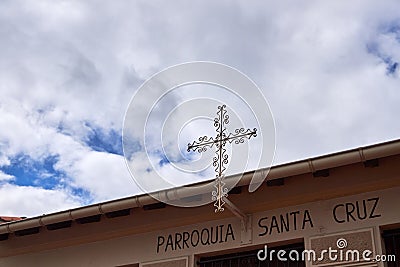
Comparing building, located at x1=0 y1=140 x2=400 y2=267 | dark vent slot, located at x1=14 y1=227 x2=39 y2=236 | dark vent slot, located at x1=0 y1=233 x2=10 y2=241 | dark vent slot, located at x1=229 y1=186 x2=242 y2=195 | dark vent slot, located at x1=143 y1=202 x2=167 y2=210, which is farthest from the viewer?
dark vent slot, located at x1=0 y1=233 x2=10 y2=241

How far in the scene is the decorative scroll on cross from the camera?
6098 mm

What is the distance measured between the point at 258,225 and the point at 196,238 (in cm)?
74

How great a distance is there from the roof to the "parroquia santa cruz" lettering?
1.34ft

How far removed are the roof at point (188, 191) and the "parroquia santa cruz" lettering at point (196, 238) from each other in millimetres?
409

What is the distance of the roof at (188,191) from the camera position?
5.55 metres

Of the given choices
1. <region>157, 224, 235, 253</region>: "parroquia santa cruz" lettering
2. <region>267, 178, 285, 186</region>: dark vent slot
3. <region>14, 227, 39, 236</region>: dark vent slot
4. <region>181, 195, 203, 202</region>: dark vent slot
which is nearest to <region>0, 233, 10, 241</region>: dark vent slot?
<region>14, 227, 39, 236</region>: dark vent slot

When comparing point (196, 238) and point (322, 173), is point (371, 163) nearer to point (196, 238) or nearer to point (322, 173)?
point (322, 173)

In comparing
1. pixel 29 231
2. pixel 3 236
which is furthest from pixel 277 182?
pixel 3 236

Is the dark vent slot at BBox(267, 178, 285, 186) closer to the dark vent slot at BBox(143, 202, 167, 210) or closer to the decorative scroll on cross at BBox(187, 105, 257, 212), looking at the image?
the decorative scroll on cross at BBox(187, 105, 257, 212)

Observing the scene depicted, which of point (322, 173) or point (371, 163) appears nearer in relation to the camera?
point (371, 163)

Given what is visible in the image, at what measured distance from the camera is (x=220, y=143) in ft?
20.9

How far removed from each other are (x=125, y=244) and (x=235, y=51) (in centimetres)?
276

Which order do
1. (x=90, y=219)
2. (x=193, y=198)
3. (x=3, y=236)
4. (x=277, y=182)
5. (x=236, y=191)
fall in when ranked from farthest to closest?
(x=3, y=236), (x=90, y=219), (x=193, y=198), (x=236, y=191), (x=277, y=182)

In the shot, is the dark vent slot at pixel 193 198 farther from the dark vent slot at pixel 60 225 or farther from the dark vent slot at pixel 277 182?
the dark vent slot at pixel 60 225
